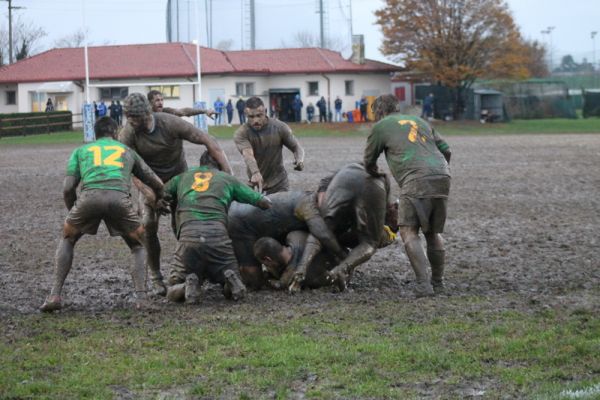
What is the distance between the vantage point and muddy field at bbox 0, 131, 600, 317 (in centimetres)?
1010

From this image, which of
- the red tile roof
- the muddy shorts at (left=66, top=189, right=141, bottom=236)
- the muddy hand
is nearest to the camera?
the muddy shorts at (left=66, top=189, right=141, bottom=236)

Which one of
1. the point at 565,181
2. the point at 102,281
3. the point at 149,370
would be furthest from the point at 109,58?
the point at 149,370

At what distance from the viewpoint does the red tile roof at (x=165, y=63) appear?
68.1 meters

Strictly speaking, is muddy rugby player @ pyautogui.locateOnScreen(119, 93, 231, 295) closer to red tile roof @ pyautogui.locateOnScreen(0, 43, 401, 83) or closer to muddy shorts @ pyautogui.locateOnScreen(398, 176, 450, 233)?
muddy shorts @ pyautogui.locateOnScreen(398, 176, 450, 233)

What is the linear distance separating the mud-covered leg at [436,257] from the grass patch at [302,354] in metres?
Answer: 1.45

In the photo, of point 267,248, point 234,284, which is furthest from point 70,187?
point 267,248

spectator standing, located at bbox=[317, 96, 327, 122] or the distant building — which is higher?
the distant building

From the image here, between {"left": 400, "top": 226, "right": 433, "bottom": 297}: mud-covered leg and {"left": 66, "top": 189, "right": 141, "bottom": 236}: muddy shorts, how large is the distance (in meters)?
2.71

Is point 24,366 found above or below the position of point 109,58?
below

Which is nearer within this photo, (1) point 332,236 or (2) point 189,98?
(1) point 332,236

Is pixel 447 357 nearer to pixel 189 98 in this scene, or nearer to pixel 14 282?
pixel 14 282

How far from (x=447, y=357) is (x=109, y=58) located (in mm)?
66028

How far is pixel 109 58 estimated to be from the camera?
70.8 m

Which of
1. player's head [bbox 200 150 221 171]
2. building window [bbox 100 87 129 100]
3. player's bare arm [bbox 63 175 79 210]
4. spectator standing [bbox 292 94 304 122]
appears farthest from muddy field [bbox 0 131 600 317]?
building window [bbox 100 87 129 100]
